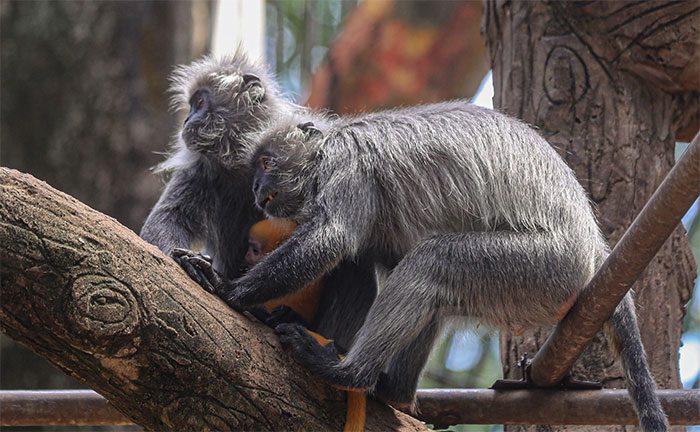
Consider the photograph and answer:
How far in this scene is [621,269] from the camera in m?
3.24

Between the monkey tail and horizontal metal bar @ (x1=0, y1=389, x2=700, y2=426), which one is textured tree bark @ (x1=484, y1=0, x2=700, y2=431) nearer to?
horizontal metal bar @ (x1=0, y1=389, x2=700, y2=426)

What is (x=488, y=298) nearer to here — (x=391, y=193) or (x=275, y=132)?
(x=391, y=193)

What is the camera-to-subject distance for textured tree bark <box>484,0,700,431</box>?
4.56m

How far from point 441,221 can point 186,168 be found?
1536 millimetres

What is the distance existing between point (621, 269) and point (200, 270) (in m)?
1.60

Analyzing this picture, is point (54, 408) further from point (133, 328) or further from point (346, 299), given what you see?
point (346, 299)

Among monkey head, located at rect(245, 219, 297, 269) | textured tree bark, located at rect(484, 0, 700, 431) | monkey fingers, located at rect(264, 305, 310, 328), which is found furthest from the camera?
textured tree bark, located at rect(484, 0, 700, 431)

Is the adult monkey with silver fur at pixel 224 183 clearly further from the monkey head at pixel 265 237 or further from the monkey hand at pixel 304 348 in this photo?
the monkey hand at pixel 304 348

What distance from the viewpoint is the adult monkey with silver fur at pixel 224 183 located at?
428cm

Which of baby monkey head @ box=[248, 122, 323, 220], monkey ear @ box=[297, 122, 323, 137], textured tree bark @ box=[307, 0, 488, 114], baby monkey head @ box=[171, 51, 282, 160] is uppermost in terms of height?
textured tree bark @ box=[307, 0, 488, 114]

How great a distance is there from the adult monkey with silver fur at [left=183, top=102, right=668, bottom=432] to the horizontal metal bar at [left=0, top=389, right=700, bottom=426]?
0.24 m

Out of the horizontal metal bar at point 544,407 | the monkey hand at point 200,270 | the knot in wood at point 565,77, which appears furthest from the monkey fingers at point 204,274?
the knot in wood at point 565,77

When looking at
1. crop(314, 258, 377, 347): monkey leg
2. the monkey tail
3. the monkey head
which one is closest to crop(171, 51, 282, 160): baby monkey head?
the monkey head

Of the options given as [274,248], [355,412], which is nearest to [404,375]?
[355,412]
